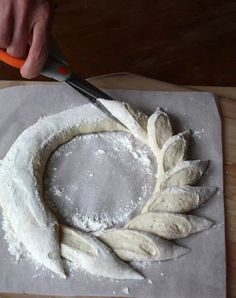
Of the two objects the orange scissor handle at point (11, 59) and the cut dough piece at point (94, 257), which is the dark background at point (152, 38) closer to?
the orange scissor handle at point (11, 59)

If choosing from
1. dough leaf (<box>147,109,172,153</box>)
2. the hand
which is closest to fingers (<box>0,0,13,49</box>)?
the hand

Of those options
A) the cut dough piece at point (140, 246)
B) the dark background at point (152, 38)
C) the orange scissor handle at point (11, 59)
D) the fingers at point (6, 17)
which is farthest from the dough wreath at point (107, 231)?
the dark background at point (152, 38)

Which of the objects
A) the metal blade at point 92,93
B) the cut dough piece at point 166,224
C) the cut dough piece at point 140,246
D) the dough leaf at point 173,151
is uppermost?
the metal blade at point 92,93

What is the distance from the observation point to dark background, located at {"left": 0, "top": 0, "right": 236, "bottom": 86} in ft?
5.51

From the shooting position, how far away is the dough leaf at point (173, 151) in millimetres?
1211

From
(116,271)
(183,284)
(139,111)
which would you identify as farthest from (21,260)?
(139,111)

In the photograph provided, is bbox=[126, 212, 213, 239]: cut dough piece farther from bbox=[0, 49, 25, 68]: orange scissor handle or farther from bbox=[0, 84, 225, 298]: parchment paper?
bbox=[0, 49, 25, 68]: orange scissor handle

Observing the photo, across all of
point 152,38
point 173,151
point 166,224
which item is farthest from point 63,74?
point 152,38

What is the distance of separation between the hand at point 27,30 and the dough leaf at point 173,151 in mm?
351

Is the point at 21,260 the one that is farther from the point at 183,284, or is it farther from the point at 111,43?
the point at 111,43

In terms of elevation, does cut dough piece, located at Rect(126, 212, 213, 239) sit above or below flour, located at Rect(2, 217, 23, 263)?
above

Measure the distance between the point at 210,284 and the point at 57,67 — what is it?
0.59 m

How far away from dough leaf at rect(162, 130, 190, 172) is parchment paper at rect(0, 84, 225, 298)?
0.05 metres

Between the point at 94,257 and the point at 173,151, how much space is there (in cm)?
32
